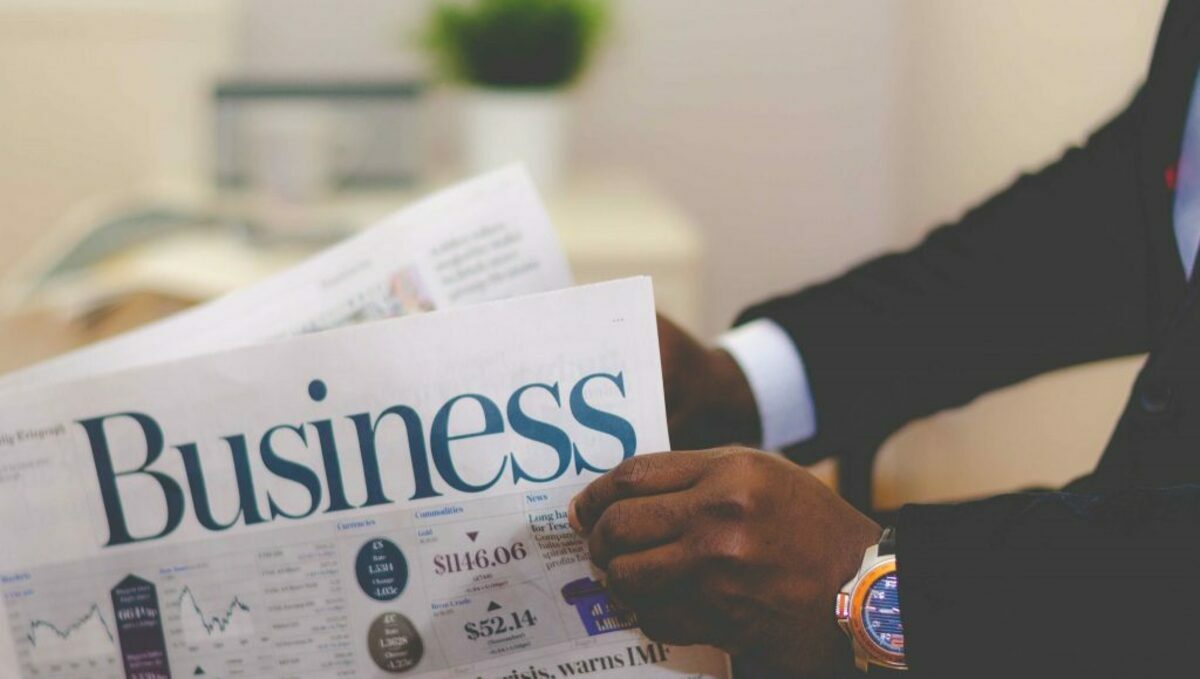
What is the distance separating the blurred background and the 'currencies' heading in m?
0.39

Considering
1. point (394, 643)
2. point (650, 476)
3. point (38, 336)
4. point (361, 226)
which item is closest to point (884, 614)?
point (650, 476)

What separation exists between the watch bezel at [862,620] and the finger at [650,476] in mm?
80

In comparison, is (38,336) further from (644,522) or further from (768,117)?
(768,117)

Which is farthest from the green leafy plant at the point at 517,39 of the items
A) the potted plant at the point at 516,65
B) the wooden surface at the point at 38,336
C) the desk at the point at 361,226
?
the wooden surface at the point at 38,336

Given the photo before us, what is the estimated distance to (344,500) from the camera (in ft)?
1.61

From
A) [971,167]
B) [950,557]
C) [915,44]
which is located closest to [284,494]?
[950,557]

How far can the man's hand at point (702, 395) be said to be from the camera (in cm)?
71

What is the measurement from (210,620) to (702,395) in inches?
13.6

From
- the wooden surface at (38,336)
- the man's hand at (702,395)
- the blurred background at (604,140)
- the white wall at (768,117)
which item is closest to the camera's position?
the man's hand at (702,395)

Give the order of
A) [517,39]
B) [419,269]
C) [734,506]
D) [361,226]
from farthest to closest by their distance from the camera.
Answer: [517,39] < [361,226] < [419,269] < [734,506]

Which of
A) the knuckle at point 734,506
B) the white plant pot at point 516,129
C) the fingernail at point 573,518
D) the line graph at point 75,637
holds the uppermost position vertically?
the white plant pot at point 516,129

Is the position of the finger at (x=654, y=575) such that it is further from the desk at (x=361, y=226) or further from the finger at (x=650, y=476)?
the desk at (x=361, y=226)

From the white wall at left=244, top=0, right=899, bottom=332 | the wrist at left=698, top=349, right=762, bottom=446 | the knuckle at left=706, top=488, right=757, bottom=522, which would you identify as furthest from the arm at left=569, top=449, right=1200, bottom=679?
the white wall at left=244, top=0, right=899, bottom=332

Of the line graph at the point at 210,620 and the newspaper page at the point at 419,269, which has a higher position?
the newspaper page at the point at 419,269
